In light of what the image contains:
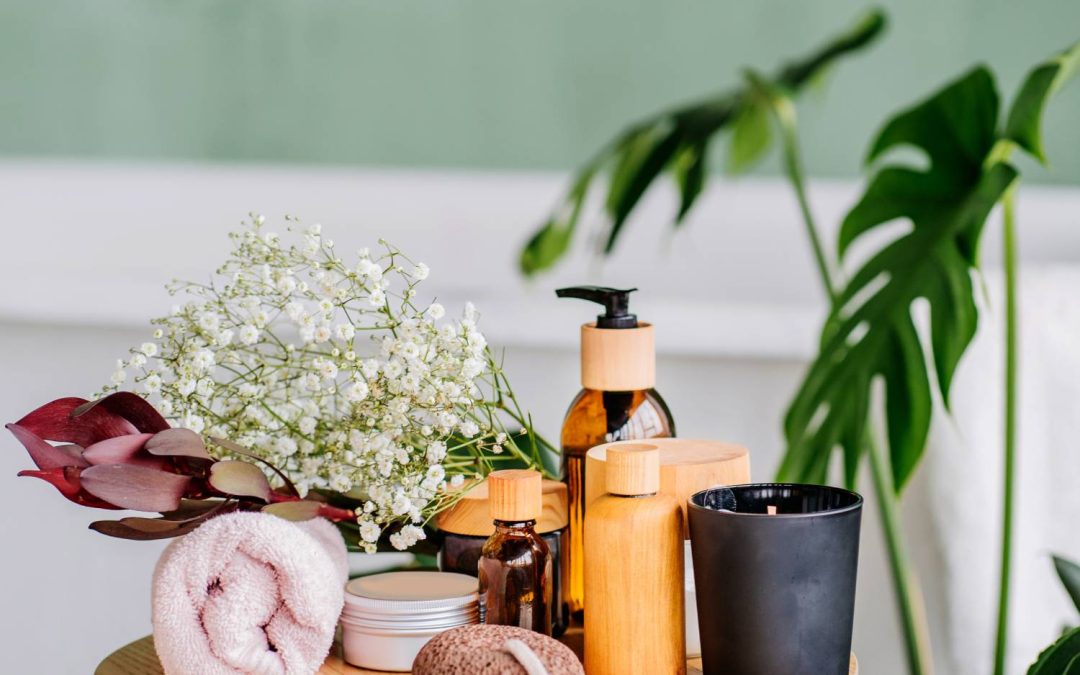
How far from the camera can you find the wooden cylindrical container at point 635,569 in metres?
0.56

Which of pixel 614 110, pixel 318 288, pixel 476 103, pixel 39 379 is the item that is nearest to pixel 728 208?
pixel 614 110

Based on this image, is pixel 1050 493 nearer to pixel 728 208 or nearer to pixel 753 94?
pixel 753 94

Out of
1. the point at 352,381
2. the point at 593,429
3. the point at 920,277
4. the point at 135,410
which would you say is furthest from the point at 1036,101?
the point at 135,410

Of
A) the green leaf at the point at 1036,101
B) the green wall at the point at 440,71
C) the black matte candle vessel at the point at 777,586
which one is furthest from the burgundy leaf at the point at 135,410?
the green wall at the point at 440,71

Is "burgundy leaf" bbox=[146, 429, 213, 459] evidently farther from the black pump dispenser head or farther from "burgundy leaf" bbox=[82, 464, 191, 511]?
the black pump dispenser head

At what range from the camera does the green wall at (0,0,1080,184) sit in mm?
2234

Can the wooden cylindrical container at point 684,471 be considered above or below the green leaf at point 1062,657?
above

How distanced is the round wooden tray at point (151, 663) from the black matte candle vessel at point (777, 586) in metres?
0.07

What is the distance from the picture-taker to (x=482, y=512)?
2.15 ft

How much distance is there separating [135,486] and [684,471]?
0.85 ft

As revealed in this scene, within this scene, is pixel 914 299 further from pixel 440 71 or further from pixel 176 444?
pixel 440 71

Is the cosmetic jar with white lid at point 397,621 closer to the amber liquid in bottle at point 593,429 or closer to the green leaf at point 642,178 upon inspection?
the amber liquid in bottle at point 593,429

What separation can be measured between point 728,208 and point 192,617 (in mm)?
1819

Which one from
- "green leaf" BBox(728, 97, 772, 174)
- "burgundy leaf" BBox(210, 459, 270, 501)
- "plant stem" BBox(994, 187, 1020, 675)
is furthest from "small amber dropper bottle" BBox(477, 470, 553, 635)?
"green leaf" BBox(728, 97, 772, 174)
